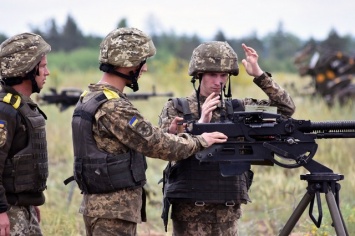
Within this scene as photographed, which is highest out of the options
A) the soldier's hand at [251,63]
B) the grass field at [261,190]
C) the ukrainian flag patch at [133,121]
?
the soldier's hand at [251,63]

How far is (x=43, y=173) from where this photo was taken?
16.8 ft

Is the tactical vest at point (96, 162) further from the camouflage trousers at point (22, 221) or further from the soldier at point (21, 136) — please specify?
the camouflage trousers at point (22, 221)

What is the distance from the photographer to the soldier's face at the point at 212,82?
5574mm

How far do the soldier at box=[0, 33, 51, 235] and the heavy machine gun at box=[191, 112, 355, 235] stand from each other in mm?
1021

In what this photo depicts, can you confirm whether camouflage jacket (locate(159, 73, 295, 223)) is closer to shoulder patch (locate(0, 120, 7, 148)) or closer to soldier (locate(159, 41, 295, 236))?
soldier (locate(159, 41, 295, 236))

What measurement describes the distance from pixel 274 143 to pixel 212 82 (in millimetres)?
846

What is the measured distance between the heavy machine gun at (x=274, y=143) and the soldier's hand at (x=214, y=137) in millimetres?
42

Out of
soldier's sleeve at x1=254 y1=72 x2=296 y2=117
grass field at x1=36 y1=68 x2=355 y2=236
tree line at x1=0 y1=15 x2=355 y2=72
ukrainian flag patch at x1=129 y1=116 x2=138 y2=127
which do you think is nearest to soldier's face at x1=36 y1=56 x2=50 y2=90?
ukrainian flag patch at x1=129 y1=116 x2=138 y2=127

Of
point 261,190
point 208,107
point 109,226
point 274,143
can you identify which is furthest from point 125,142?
point 261,190

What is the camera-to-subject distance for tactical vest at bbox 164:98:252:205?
17.6ft

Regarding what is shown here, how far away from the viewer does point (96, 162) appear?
15.8 feet

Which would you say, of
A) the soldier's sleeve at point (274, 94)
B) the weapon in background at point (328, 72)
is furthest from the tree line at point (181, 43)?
the soldier's sleeve at point (274, 94)

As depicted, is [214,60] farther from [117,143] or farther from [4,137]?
[4,137]

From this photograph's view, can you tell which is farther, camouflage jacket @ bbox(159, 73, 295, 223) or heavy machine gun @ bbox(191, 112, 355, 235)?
camouflage jacket @ bbox(159, 73, 295, 223)
